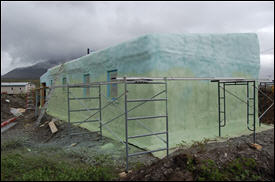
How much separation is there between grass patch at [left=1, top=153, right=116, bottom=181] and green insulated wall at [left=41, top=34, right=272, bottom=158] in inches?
87.1

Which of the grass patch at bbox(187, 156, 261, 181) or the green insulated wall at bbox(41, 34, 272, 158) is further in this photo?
the green insulated wall at bbox(41, 34, 272, 158)

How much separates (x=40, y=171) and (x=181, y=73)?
5.10m

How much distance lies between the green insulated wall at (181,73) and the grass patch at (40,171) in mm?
2212

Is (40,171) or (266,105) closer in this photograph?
(40,171)

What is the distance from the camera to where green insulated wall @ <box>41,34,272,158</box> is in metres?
7.18

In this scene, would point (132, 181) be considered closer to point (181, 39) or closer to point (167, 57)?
point (167, 57)

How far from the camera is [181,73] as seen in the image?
25.5ft

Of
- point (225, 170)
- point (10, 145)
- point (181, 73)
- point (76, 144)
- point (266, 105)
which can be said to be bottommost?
point (76, 144)

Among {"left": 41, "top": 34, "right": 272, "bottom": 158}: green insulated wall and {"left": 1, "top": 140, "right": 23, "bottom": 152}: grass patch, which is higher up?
{"left": 41, "top": 34, "right": 272, "bottom": 158}: green insulated wall

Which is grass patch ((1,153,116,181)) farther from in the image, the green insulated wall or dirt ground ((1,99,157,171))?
the green insulated wall

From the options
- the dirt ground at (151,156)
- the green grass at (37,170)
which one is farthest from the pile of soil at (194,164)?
the green grass at (37,170)

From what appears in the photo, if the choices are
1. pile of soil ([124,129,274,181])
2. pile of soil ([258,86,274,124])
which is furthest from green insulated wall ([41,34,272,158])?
pile of soil ([258,86,274,124])

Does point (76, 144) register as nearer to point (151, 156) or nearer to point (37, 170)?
point (151, 156)

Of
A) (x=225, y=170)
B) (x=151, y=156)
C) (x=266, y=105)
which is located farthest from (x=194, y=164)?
(x=266, y=105)
